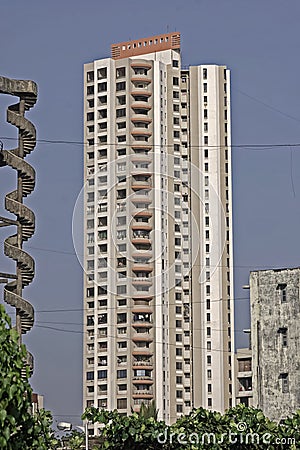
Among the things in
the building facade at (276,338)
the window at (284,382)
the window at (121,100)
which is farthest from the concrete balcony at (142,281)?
the window at (284,382)

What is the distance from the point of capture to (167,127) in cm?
9050

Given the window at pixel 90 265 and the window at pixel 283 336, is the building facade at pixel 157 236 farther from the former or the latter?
the window at pixel 283 336

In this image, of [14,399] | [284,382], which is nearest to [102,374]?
[284,382]

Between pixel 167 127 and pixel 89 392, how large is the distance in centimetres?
2210

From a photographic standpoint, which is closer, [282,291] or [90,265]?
[282,291]

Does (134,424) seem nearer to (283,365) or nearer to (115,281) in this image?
(283,365)

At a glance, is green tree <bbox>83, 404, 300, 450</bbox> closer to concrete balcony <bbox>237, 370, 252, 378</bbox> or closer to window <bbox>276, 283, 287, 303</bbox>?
window <bbox>276, 283, 287, 303</bbox>

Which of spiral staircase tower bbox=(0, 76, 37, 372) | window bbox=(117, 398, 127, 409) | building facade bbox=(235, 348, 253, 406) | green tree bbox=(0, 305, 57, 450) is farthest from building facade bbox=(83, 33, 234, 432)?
green tree bbox=(0, 305, 57, 450)

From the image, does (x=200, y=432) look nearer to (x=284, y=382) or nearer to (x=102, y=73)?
(x=284, y=382)

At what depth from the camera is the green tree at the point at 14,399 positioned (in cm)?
751
